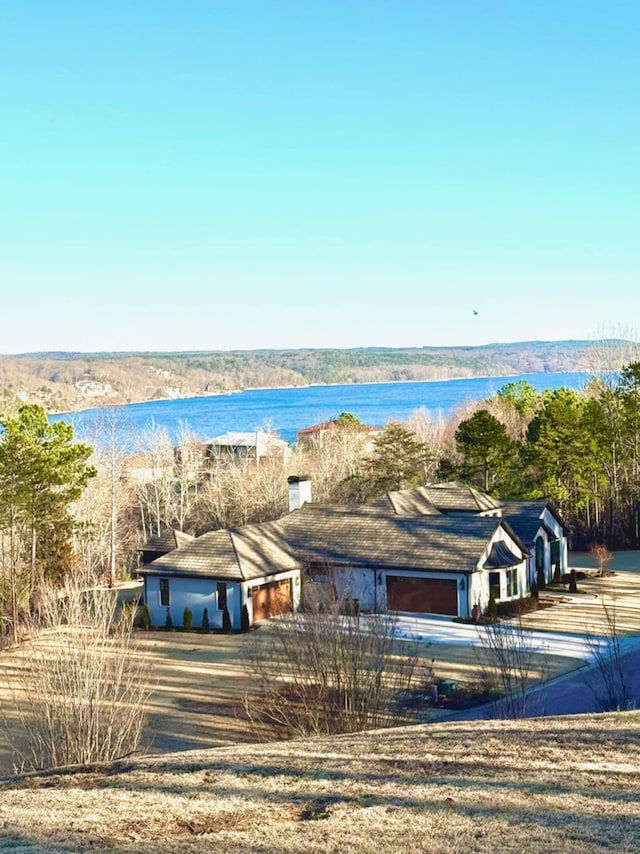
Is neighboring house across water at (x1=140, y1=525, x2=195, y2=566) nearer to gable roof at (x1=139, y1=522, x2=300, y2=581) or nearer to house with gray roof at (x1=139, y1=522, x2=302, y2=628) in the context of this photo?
gable roof at (x1=139, y1=522, x2=300, y2=581)

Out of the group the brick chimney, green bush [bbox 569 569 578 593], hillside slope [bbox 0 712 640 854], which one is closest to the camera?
hillside slope [bbox 0 712 640 854]

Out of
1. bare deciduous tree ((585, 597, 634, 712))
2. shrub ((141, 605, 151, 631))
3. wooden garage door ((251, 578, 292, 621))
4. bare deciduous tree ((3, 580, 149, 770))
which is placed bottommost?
shrub ((141, 605, 151, 631))

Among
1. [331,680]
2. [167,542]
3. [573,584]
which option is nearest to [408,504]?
[573,584]

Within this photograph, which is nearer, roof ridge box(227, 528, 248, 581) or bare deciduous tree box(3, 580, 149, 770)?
bare deciduous tree box(3, 580, 149, 770)

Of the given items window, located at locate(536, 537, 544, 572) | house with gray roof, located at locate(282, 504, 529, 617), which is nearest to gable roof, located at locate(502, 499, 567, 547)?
window, located at locate(536, 537, 544, 572)

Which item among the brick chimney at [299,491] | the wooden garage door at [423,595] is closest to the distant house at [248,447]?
the brick chimney at [299,491]

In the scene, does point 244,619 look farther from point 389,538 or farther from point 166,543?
point 166,543

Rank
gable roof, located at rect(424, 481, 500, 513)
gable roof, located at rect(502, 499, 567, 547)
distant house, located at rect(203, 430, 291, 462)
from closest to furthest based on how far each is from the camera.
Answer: gable roof, located at rect(502, 499, 567, 547), gable roof, located at rect(424, 481, 500, 513), distant house, located at rect(203, 430, 291, 462)

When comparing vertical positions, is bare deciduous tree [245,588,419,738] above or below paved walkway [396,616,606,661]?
above
